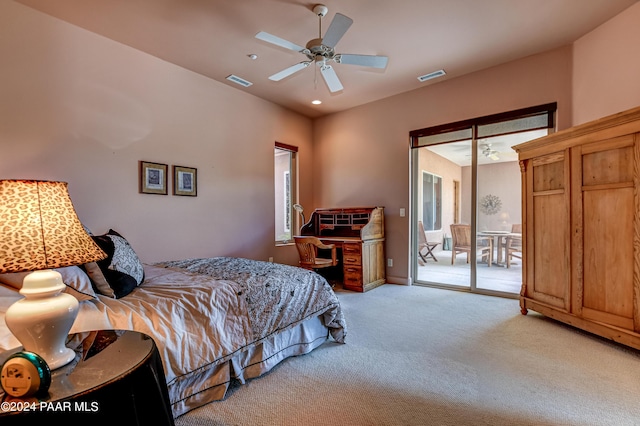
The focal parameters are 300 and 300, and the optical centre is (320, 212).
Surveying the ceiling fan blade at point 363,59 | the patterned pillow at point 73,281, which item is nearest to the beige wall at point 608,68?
the ceiling fan blade at point 363,59

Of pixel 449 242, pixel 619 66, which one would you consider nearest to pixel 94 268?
pixel 619 66

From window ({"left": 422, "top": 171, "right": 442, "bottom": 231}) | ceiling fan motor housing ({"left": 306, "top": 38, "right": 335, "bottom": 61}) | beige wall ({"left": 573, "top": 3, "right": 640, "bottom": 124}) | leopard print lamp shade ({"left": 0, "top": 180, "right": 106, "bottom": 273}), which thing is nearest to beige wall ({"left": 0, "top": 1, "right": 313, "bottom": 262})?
ceiling fan motor housing ({"left": 306, "top": 38, "right": 335, "bottom": 61})

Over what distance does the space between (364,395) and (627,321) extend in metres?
2.18

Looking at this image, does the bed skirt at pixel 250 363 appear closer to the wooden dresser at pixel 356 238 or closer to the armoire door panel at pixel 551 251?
the wooden dresser at pixel 356 238

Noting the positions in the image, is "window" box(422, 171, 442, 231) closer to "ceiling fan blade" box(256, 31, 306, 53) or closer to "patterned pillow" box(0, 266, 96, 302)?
"ceiling fan blade" box(256, 31, 306, 53)

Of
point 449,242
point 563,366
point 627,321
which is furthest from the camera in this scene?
point 449,242

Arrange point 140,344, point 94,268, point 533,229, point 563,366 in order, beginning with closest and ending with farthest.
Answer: point 140,344 → point 94,268 → point 563,366 → point 533,229

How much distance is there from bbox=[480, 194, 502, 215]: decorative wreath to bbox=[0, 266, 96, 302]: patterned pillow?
14.2 ft

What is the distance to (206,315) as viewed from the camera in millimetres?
1780

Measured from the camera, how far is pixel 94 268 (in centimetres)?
174

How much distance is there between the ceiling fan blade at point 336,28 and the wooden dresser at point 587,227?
2.16 meters

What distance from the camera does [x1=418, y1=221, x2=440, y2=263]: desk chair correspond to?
500 cm

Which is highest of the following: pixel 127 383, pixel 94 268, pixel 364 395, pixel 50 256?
pixel 50 256

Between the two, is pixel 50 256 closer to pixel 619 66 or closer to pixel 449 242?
pixel 619 66
